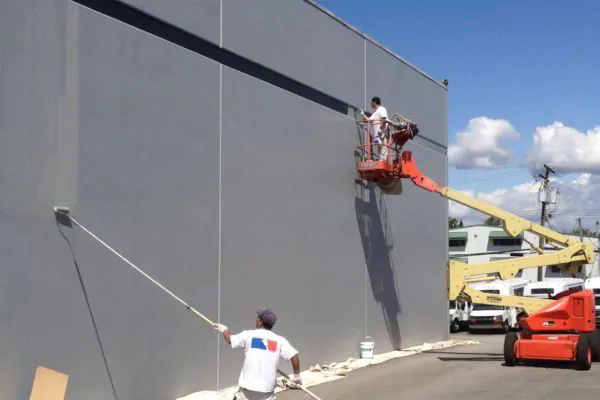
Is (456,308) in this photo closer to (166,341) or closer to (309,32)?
(309,32)

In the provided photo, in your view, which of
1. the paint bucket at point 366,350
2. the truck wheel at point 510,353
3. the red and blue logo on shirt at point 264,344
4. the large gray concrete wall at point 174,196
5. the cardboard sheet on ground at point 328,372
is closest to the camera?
the red and blue logo on shirt at point 264,344

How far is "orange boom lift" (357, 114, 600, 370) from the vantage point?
17359 millimetres

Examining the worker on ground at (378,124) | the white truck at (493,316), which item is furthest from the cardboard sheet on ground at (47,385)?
the white truck at (493,316)

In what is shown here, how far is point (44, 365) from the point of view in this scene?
1018 centimetres

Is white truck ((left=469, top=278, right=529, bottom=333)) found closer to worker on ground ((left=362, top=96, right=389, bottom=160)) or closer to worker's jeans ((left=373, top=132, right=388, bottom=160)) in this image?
worker's jeans ((left=373, top=132, right=388, bottom=160))

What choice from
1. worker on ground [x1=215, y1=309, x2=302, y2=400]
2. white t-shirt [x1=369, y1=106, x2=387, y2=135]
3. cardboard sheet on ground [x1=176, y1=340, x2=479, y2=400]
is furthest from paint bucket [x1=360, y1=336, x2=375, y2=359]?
worker on ground [x1=215, y1=309, x2=302, y2=400]

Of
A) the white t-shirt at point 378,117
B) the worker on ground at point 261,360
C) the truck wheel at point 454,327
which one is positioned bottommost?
the truck wheel at point 454,327

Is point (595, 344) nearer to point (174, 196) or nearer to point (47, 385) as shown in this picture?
point (174, 196)

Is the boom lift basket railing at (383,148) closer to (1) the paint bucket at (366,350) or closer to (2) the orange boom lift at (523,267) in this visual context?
(2) the orange boom lift at (523,267)

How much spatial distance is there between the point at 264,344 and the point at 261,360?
0.19 m

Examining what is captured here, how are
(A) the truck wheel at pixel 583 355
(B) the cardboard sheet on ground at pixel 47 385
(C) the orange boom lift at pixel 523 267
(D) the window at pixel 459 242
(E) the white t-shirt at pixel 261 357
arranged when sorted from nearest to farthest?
1. (E) the white t-shirt at pixel 261 357
2. (B) the cardboard sheet on ground at pixel 47 385
3. (A) the truck wheel at pixel 583 355
4. (C) the orange boom lift at pixel 523 267
5. (D) the window at pixel 459 242

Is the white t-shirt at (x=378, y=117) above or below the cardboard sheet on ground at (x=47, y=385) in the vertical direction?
above

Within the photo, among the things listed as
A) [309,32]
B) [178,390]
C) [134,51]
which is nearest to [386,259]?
[309,32]

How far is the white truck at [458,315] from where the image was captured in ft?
120
